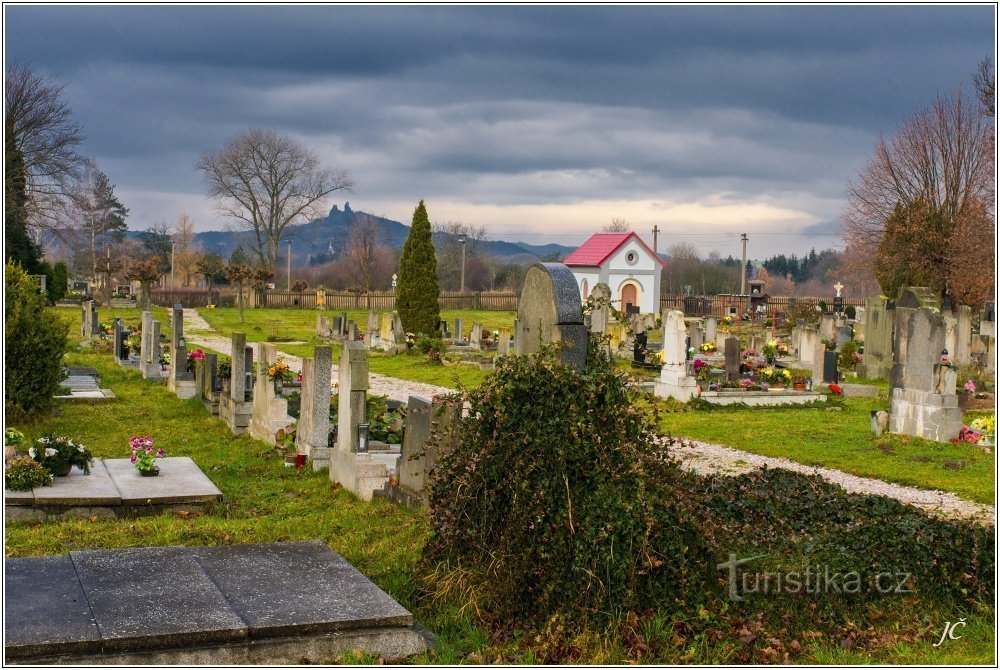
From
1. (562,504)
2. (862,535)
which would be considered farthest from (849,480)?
(562,504)

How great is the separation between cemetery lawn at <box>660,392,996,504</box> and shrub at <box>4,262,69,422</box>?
326 inches

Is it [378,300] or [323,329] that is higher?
[378,300]

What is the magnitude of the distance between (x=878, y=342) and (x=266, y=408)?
1552 cm

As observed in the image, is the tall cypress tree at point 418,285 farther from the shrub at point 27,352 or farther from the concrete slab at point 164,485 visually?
the concrete slab at point 164,485

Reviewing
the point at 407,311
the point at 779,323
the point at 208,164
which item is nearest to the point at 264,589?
the point at 407,311

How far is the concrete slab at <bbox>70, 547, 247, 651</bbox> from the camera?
5090 mm

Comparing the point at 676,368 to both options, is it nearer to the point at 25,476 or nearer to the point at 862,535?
the point at 862,535

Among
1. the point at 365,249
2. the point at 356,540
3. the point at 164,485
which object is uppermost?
the point at 365,249

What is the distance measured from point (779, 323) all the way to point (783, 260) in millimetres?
67177

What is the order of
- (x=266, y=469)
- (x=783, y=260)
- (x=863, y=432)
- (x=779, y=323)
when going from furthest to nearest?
(x=783, y=260) < (x=779, y=323) < (x=863, y=432) < (x=266, y=469)

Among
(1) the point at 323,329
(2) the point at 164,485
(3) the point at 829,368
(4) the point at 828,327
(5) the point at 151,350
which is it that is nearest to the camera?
(2) the point at 164,485

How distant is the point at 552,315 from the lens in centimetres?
675

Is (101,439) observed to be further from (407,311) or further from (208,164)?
(208,164)

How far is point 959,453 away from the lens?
1352 centimetres
